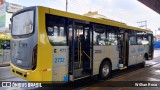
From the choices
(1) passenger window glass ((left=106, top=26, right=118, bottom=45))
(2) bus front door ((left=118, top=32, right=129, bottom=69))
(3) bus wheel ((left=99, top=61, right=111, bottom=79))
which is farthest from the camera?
(2) bus front door ((left=118, top=32, right=129, bottom=69))

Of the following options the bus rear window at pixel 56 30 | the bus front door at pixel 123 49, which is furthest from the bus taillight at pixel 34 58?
the bus front door at pixel 123 49

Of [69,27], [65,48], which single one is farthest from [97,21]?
[65,48]

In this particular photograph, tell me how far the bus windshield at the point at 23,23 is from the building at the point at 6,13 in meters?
18.3

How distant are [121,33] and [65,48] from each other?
4.88m

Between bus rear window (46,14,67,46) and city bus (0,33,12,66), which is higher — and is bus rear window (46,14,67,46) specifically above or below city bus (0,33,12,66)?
above

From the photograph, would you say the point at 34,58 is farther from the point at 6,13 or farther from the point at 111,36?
the point at 6,13

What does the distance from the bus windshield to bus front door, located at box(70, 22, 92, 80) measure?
1715 mm

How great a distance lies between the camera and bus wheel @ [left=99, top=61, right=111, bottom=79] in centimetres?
890

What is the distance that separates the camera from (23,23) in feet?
21.6

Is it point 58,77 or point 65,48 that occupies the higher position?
point 65,48

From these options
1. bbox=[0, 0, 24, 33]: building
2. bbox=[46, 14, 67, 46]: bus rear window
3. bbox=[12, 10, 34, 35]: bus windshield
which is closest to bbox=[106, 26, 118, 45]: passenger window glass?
bbox=[46, 14, 67, 46]: bus rear window

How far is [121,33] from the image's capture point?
10.6m

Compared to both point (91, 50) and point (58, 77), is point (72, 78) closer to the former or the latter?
point (58, 77)

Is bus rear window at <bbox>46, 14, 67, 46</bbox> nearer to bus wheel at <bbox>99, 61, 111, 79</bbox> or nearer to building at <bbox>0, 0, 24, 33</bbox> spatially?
bus wheel at <bbox>99, 61, 111, 79</bbox>
